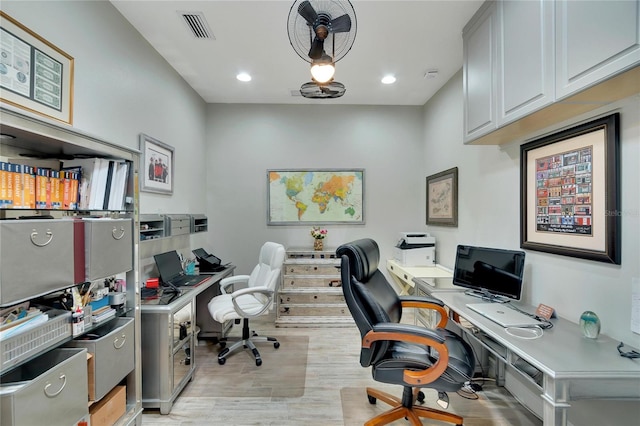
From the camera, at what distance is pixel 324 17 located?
5.38ft

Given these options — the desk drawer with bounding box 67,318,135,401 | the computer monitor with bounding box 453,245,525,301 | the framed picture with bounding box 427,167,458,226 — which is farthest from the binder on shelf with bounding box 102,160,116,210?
the framed picture with bounding box 427,167,458,226

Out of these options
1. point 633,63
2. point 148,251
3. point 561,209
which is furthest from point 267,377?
point 633,63

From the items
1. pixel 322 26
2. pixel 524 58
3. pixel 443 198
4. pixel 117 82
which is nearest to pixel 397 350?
pixel 524 58

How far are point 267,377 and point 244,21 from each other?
293 cm

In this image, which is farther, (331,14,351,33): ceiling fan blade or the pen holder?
(331,14,351,33): ceiling fan blade

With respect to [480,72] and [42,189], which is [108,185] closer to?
[42,189]

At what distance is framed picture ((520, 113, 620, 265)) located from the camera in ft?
4.72

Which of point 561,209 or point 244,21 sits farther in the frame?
point 244,21

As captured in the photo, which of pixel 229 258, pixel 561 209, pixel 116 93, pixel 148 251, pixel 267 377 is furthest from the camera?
pixel 229 258

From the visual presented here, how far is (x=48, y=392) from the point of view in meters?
1.21

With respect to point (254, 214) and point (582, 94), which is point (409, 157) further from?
point (582, 94)

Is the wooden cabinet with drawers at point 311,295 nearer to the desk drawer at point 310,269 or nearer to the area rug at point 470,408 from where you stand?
the desk drawer at point 310,269

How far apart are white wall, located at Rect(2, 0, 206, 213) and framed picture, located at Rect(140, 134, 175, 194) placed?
75mm

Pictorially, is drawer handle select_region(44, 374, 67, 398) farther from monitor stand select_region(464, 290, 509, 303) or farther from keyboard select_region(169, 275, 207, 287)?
monitor stand select_region(464, 290, 509, 303)
